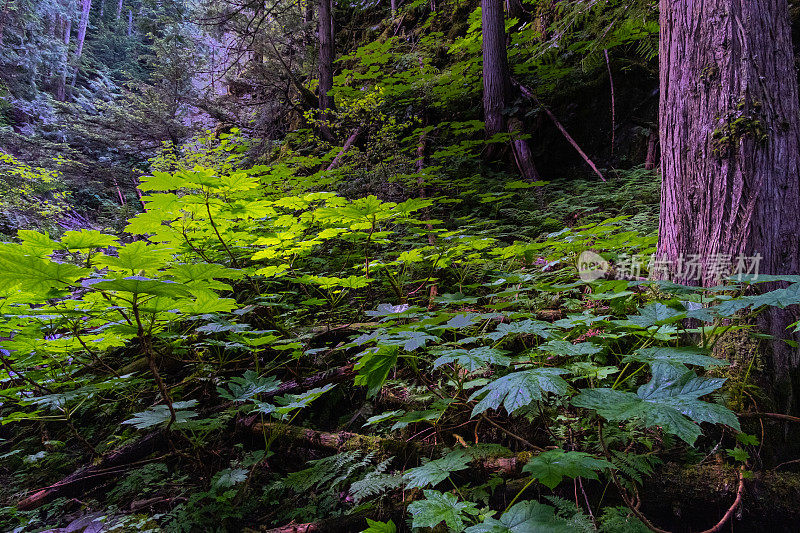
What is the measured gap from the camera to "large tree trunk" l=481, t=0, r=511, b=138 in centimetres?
589

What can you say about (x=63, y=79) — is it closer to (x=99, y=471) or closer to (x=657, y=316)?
(x=99, y=471)

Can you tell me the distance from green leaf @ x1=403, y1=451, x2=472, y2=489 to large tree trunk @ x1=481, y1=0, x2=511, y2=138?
5.61 m

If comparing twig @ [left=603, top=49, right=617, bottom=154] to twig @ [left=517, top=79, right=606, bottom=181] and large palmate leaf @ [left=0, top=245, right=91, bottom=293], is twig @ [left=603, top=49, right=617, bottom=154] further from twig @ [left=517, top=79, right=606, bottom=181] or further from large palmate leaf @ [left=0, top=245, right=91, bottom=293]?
large palmate leaf @ [left=0, top=245, right=91, bottom=293]

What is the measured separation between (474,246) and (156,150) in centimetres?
1285

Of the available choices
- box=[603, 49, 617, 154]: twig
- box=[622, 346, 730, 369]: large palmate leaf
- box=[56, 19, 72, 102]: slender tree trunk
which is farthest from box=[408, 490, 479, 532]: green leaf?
box=[56, 19, 72, 102]: slender tree trunk

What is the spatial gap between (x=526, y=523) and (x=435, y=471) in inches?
13.8

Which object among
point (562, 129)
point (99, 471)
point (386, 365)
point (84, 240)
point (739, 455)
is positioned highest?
point (562, 129)

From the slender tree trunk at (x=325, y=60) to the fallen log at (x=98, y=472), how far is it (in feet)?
21.6

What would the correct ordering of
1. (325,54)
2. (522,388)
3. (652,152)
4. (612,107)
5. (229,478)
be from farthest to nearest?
(325,54) < (612,107) < (652,152) < (229,478) < (522,388)

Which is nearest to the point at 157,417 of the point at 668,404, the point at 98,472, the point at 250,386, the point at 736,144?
the point at 250,386

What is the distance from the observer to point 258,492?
1715 mm

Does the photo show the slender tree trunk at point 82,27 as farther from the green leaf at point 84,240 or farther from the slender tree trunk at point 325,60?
the green leaf at point 84,240

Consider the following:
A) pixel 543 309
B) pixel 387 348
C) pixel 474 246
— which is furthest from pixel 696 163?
pixel 387 348

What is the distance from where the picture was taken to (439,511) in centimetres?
112
